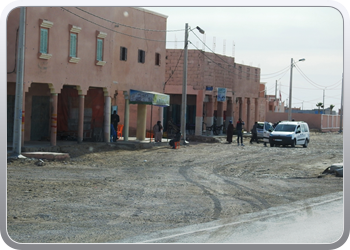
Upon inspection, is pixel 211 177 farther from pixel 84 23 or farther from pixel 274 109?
pixel 274 109

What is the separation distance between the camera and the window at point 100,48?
85.1ft

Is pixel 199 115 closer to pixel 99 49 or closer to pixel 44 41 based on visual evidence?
pixel 99 49

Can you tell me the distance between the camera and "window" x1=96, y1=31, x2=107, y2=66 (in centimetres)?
2595

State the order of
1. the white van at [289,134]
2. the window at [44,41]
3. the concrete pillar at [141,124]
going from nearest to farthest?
the window at [44,41], the concrete pillar at [141,124], the white van at [289,134]

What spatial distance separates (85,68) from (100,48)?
1.71 meters

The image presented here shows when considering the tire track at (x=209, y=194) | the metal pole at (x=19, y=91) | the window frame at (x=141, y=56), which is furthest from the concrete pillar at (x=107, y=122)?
the metal pole at (x=19, y=91)

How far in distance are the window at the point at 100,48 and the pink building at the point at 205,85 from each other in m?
15.1

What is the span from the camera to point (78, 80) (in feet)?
81.1

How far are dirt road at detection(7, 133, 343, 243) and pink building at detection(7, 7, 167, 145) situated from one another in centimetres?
316

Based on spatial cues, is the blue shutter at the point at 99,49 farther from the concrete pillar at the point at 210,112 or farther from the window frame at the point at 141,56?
the concrete pillar at the point at 210,112

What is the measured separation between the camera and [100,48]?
26234 millimetres

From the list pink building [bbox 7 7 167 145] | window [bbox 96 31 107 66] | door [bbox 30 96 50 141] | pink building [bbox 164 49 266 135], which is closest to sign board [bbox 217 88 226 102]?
pink building [bbox 164 49 266 135]

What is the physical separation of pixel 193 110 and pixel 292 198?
1386 inches

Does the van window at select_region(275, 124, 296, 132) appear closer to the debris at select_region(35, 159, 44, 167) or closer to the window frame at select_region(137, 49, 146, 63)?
the window frame at select_region(137, 49, 146, 63)
